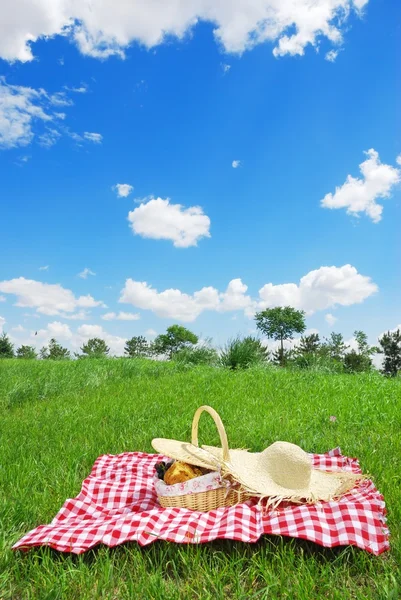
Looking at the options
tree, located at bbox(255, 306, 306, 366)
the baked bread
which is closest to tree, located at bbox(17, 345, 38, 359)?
the baked bread

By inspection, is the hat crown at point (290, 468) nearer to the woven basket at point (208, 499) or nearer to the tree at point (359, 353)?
the woven basket at point (208, 499)

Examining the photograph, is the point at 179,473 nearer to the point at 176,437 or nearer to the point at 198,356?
the point at 176,437

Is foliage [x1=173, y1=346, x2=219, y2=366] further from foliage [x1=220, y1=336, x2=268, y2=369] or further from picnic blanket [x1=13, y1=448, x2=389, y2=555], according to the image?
picnic blanket [x1=13, y1=448, x2=389, y2=555]

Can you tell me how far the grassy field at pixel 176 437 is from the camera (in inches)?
95.9

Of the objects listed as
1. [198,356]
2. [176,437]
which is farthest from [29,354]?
[176,437]

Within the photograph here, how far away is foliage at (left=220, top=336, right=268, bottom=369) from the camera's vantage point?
1164 cm

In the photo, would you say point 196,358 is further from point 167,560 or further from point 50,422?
point 167,560

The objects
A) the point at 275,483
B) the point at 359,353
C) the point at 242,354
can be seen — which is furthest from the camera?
the point at 359,353

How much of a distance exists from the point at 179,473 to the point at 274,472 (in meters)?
0.63

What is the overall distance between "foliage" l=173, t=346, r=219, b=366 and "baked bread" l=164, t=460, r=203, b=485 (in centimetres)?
880

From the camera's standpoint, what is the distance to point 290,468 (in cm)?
324

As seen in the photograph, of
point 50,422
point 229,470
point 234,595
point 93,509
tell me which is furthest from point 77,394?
point 234,595

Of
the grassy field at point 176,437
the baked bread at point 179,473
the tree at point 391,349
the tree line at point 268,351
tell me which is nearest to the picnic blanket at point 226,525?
the grassy field at point 176,437

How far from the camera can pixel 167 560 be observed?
2652 millimetres
